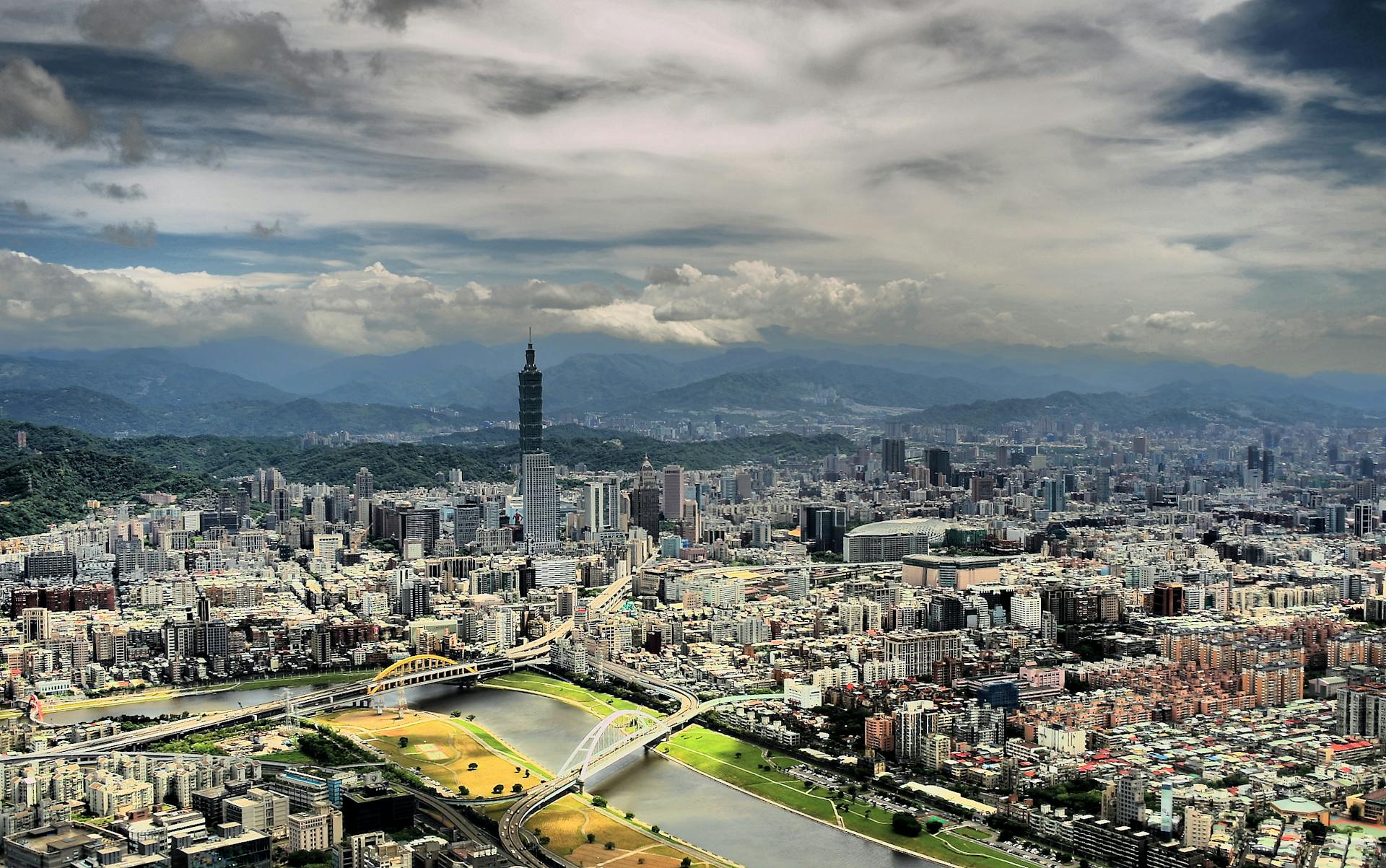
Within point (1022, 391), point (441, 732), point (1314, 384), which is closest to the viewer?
point (441, 732)

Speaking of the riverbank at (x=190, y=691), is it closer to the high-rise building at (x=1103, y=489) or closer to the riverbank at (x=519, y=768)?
the riverbank at (x=519, y=768)

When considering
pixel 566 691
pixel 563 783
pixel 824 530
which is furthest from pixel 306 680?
pixel 824 530

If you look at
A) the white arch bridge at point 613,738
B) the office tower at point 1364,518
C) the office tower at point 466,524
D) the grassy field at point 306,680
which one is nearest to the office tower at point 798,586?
the grassy field at point 306,680

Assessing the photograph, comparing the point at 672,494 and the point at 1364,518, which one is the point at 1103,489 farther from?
the point at 672,494

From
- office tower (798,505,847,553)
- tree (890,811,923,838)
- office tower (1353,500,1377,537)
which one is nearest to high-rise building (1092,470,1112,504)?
office tower (1353,500,1377,537)

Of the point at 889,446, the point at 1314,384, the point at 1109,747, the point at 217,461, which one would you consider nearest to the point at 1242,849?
the point at 1109,747

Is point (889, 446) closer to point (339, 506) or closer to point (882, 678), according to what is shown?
point (339, 506)

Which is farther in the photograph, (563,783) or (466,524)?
(466,524)
